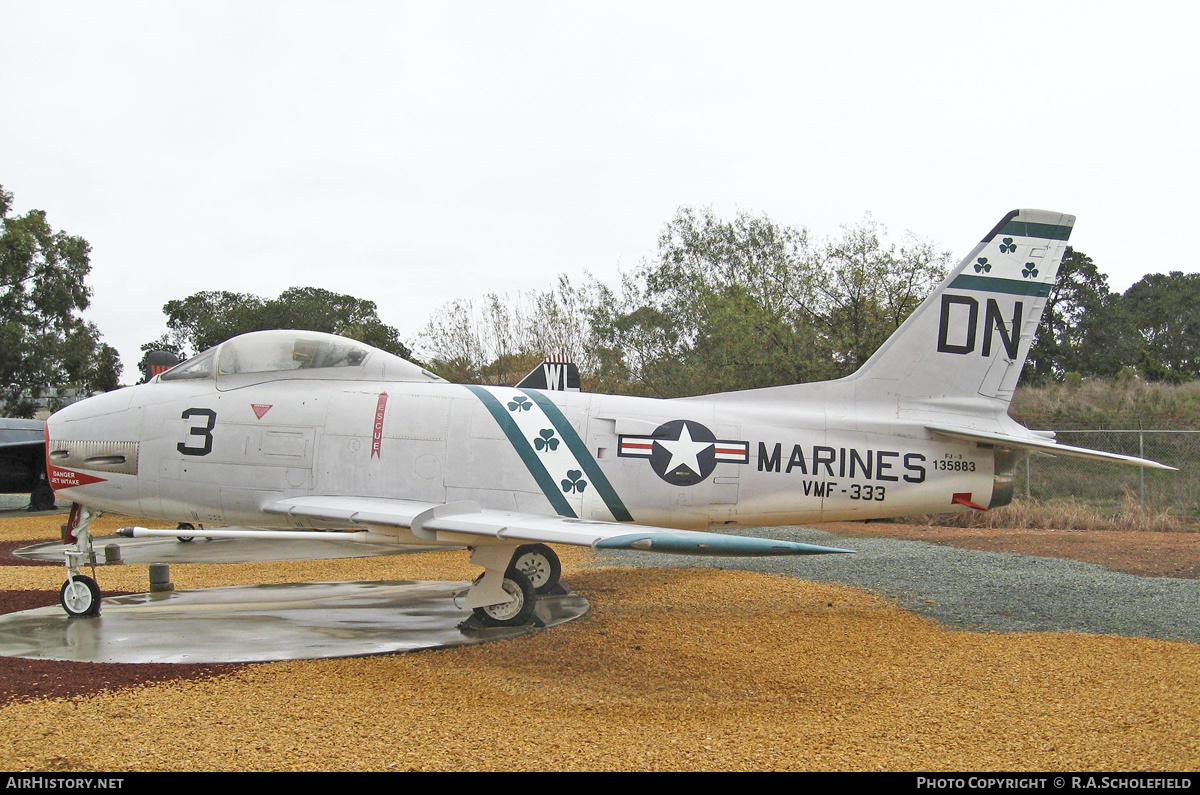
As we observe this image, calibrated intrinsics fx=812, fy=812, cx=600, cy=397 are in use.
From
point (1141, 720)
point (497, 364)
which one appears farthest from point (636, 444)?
point (497, 364)

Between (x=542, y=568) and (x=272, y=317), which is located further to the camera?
(x=272, y=317)

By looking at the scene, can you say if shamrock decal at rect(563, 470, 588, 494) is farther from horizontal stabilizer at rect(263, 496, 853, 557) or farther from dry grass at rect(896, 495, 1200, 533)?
dry grass at rect(896, 495, 1200, 533)

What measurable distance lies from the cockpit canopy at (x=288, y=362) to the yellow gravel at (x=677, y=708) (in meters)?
3.17

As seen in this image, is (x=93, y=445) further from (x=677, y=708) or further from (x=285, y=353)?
(x=677, y=708)

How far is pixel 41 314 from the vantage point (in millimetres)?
35281

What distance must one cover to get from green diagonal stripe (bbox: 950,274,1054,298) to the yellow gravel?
358 centimetres

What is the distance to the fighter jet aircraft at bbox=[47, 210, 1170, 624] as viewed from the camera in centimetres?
809

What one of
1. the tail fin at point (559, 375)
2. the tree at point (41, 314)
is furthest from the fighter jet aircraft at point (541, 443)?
the tree at point (41, 314)

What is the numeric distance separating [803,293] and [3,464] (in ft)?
76.4

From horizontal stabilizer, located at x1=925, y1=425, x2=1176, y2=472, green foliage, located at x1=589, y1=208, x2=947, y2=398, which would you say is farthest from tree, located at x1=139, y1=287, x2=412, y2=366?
horizontal stabilizer, located at x1=925, y1=425, x2=1176, y2=472

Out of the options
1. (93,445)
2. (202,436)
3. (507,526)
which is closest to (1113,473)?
(507,526)

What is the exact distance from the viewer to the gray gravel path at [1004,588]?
8055mm

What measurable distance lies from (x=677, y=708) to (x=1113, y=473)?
20035 mm
